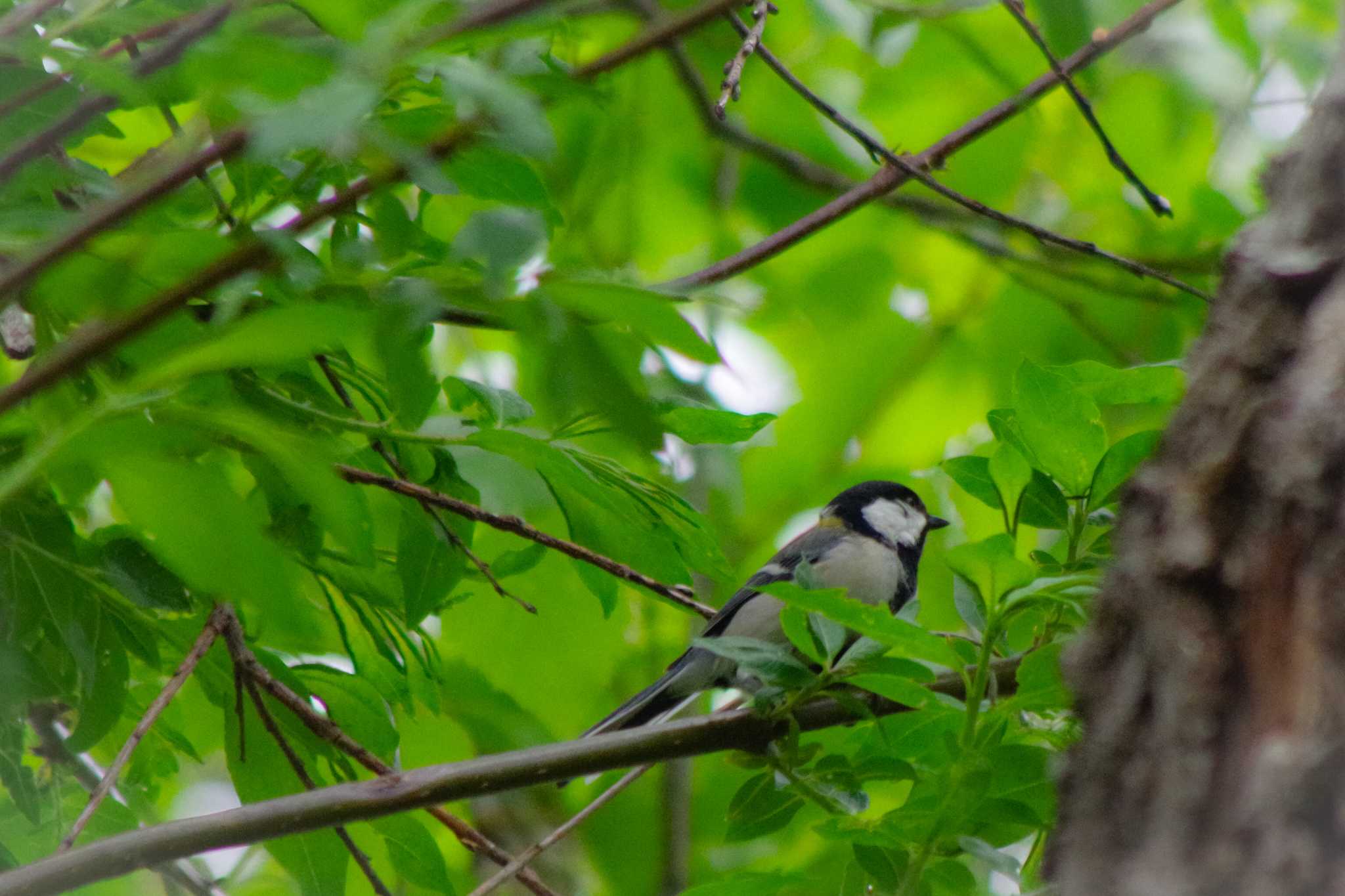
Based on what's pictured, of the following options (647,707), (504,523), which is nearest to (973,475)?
(504,523)

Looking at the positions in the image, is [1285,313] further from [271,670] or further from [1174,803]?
[271,670]

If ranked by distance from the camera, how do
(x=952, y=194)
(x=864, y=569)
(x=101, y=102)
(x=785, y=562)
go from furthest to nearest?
(x=864, y=569)
(x=785, y=562)
(x=952, y=194)
(x=101, y=102)

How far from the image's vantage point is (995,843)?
1.40 m

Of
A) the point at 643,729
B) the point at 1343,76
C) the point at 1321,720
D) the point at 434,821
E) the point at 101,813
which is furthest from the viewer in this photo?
the point at 434,821

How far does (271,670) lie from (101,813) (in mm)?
250

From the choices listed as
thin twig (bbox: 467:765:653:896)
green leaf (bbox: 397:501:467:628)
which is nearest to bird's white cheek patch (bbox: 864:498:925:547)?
thin twig (bbox: 467:765:653:896)

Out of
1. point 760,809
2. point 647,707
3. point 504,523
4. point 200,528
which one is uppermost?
point 200,528

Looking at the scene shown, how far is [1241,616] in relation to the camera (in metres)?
0.77

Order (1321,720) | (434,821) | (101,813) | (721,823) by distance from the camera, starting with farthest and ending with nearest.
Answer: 1. (721,823)
2. (434,821)
3. (101,813)
4. (1321,720)

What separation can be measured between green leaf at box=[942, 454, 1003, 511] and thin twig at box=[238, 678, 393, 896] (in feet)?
2.64

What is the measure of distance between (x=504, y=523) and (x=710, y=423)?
11.5 inches

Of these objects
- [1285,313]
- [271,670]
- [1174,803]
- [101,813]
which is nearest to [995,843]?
[1174,803]

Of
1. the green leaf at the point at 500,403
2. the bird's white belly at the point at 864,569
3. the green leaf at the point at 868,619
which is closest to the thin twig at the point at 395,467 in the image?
the green leaf at the point at 500,403

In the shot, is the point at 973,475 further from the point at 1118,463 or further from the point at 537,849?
the point at 537,849
